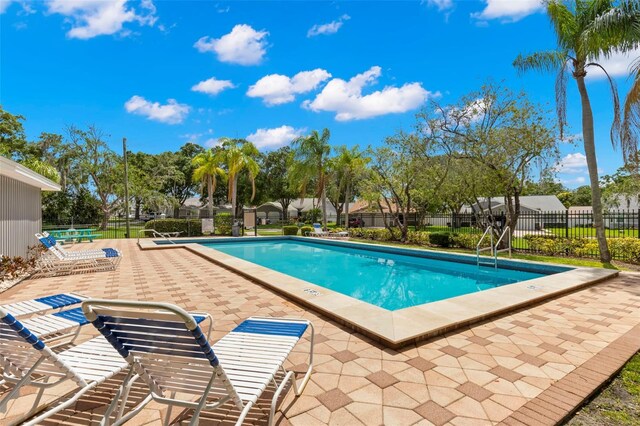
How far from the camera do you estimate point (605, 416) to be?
2510 millimetres

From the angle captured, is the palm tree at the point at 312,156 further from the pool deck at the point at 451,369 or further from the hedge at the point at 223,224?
the pool deck at the point at 451,369

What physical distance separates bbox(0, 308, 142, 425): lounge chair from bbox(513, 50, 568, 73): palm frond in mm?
13196

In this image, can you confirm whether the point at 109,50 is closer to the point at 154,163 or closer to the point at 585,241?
the point at 585,241

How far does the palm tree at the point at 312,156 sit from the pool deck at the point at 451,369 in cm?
2030

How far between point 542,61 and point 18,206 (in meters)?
16.5

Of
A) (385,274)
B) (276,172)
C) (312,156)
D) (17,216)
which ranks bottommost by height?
(385,274)

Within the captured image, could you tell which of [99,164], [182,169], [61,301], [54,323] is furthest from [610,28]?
[182,169]

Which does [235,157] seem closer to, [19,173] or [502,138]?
[19,173]

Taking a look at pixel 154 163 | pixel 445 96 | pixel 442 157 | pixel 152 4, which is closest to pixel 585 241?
pixel 442 157

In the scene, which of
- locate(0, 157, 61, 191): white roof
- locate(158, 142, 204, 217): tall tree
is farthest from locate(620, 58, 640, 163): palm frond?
locate(158, 142, 204, 217): tall tree

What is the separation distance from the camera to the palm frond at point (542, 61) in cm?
1024

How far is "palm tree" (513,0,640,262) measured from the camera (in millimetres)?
8750

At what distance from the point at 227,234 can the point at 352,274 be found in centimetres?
1407

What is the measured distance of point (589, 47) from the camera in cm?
925
